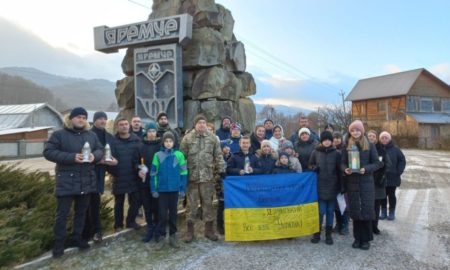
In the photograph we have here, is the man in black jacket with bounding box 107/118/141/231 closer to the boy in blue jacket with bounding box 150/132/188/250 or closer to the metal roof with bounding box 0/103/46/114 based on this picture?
the boy in blue jacket with bounding box 150/132/188/250

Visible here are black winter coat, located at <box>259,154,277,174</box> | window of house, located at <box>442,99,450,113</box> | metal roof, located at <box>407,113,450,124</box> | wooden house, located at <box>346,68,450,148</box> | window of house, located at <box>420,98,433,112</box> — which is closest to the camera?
black winter coat, located at <box>259,154,277,174</box>

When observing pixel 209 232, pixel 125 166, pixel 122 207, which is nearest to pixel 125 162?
pixel 125 166

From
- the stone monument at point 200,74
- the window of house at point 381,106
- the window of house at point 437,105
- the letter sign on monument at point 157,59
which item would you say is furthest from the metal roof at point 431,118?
the letter sign on monument at point 157,59

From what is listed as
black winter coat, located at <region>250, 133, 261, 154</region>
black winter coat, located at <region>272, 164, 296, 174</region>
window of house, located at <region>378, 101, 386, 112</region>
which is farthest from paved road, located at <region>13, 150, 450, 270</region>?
window of house, located at <region>378, 101, 386, 112</region>

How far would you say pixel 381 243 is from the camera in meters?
5.00

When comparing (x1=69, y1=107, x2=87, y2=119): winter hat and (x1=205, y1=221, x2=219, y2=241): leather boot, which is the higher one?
(x1=69, y1=107, x2=87, y2=119): winter hat

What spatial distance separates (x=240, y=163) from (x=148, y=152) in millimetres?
1405

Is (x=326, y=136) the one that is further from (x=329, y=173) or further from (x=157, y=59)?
(x=157, y=59)

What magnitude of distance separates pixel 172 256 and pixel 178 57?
16.9ft

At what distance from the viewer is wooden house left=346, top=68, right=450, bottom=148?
3409 centimetres

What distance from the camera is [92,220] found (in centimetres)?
481

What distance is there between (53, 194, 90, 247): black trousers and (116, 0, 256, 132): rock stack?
4.32 m

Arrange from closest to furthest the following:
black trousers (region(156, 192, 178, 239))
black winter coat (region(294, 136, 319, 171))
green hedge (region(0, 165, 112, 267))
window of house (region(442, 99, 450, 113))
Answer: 1. green hedge (region(0, 165, 112, 267))
2. black trousers (region(156, 192, 178, 239))
3. black winter coat (region(294, 136, 319, 171))
4. window of house (region(442, 99, 450, 113))

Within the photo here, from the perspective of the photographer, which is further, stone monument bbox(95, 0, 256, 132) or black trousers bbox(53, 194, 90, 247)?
stone monument bbox(95, 0, 256, 132)
